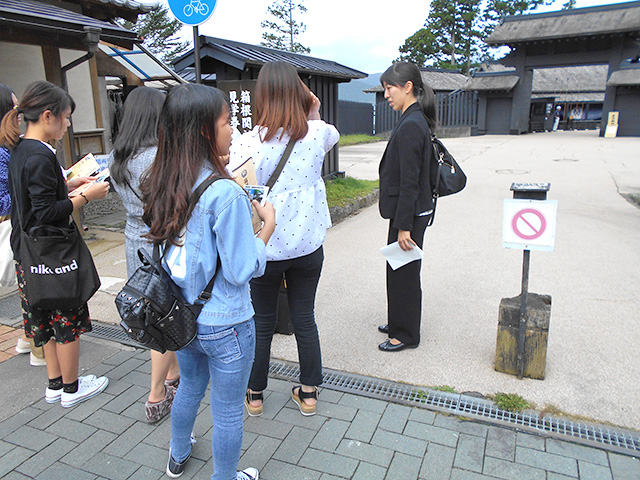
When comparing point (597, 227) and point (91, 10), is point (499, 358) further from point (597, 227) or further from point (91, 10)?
point (91, 10)

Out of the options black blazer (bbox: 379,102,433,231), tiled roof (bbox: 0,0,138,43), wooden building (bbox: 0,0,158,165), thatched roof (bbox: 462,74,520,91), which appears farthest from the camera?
thatched roof (bbox: 462,74,520,91)

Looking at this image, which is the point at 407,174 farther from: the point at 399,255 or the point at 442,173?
the point at 399,255

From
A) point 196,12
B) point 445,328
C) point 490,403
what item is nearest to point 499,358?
point 490,403

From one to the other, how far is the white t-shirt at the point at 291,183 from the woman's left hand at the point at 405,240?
817 millimetres

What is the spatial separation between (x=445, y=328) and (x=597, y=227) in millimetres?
4321

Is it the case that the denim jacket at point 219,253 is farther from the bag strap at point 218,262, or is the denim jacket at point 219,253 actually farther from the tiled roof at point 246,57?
the tiled roof at point 246,57

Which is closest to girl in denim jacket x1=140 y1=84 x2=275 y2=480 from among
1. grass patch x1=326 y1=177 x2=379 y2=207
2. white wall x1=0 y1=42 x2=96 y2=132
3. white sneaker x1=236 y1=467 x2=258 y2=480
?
white sneaker x1=236 y1=467 x2=258 y2=480

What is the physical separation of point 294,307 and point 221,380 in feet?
2.78

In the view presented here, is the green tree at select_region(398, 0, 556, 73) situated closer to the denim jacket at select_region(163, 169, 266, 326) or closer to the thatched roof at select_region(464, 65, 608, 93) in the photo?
the thatched roof at select_region(464, 65, 608, 93)

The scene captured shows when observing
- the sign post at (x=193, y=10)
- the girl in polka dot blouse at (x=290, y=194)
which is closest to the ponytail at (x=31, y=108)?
the girl in polka dot blouse at (x=290, y=194)

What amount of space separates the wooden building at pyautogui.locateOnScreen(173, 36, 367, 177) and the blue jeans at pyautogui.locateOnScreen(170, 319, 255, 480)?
12.2 feet

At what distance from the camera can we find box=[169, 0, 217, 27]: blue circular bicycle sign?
3.83 m

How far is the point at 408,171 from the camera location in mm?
3146

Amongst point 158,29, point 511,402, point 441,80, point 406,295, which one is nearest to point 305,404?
point 406,295
